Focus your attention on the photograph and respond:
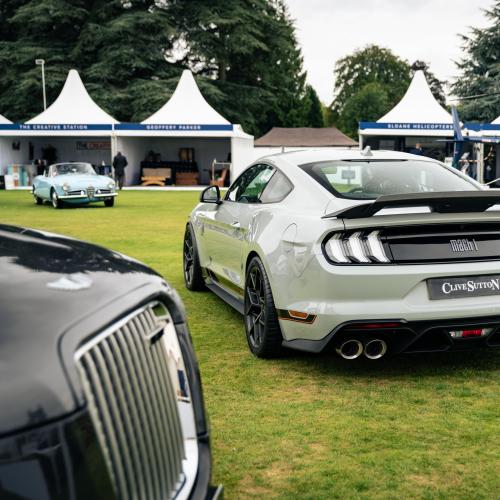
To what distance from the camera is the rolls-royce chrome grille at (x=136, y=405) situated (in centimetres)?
172

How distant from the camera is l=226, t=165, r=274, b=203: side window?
5895 millimetres

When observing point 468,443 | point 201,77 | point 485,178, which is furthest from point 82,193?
point 201,77

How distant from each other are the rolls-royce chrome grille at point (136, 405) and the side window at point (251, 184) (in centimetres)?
378

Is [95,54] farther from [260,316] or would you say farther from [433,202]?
[433,202]

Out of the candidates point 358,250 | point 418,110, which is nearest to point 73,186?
point 358,250

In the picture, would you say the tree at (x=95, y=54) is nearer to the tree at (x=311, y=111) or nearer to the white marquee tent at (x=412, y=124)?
the white marquee tent at (x=412, y=124)

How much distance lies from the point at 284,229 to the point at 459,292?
1.16 metres

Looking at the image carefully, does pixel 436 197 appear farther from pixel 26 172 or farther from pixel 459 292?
pixel 26 172

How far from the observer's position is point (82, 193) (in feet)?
74.0

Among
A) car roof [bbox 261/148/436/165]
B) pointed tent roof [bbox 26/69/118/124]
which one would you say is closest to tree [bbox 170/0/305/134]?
pointed tent roof [bbox 26/69/118/124]

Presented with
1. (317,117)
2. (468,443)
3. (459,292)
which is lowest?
(468,443)

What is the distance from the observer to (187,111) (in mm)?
39781

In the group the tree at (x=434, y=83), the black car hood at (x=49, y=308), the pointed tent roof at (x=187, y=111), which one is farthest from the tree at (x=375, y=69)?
the black car hood at (x=49, y=308)

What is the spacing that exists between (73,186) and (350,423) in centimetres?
1964
